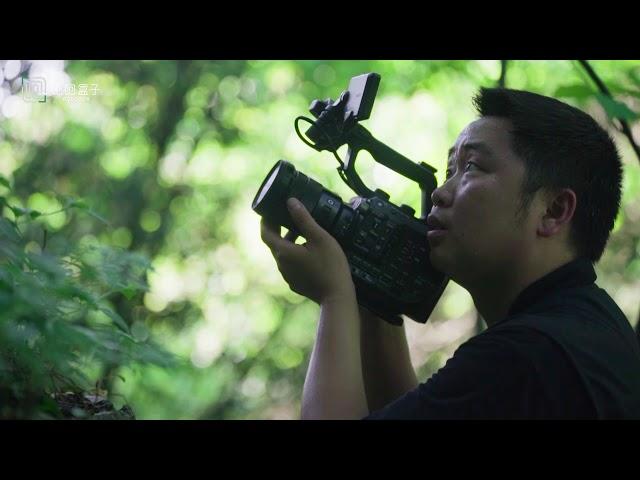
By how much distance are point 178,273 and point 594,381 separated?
7206mm

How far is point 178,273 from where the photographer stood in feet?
28.0

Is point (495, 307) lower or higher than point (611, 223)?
lower

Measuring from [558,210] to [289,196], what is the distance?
2.17 feet

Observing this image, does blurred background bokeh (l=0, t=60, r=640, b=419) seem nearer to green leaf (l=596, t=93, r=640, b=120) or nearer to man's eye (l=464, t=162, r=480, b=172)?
green leaf (l=596, t=93, r=640, b=120)

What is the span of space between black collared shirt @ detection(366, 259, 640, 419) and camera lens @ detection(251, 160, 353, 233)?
571 millimetres

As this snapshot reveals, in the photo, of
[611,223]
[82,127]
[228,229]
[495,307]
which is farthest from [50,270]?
[228,229]

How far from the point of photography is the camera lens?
2.10 meters

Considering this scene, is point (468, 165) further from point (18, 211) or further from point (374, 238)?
point (18, 211)

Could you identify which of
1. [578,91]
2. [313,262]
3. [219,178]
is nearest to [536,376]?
[313,262]

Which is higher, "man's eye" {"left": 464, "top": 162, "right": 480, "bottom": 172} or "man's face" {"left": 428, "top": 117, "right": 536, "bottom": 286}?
"man's eye" {"left": 464, "top": 162, "right": 480, "bottom": 172}

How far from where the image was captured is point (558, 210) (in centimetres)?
198

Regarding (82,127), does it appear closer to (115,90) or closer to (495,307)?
(115,90)

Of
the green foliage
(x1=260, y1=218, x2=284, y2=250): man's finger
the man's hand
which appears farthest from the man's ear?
the green foliage

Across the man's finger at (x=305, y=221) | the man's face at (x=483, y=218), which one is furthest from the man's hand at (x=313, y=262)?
the man's face at (x=483, y=218)
